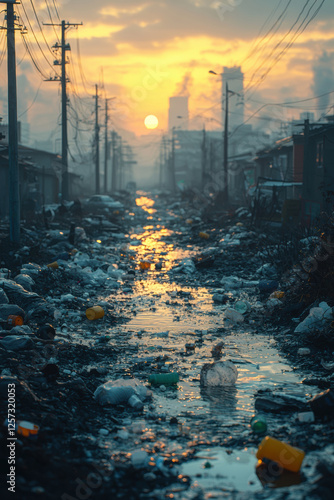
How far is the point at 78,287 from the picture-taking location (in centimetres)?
1015

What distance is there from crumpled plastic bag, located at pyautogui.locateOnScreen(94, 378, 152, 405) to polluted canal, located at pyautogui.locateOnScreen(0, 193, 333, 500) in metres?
0.01

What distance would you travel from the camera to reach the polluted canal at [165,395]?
3365 millimetres

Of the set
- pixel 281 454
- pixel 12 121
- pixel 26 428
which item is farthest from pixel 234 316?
pixel 12 121

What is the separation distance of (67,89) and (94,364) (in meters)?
22.7

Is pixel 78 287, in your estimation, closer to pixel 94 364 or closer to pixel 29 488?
pixel 94 364

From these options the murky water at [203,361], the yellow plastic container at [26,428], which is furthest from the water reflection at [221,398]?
the yellow plastic container at [26,428]

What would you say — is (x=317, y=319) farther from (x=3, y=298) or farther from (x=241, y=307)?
(x=3, y=298)

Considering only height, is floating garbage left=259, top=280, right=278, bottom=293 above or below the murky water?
above

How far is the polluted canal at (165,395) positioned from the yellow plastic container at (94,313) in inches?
0.7

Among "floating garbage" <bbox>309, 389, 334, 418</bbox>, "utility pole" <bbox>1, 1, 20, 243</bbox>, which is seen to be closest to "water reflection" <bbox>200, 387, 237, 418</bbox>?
"floating garbage" <bbox>309, 389, 334, 418</bbox>

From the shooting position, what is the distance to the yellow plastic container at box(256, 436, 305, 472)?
3.49m

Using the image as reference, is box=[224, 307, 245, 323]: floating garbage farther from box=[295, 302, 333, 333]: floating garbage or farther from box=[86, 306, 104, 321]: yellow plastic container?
box=[86, 306, 104, 321]: yellow plastic container

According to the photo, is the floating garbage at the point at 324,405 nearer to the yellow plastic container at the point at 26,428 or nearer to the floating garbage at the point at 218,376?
the floating garbage at the point at 218,376

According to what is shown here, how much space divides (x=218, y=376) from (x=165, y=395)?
62 centimetres
